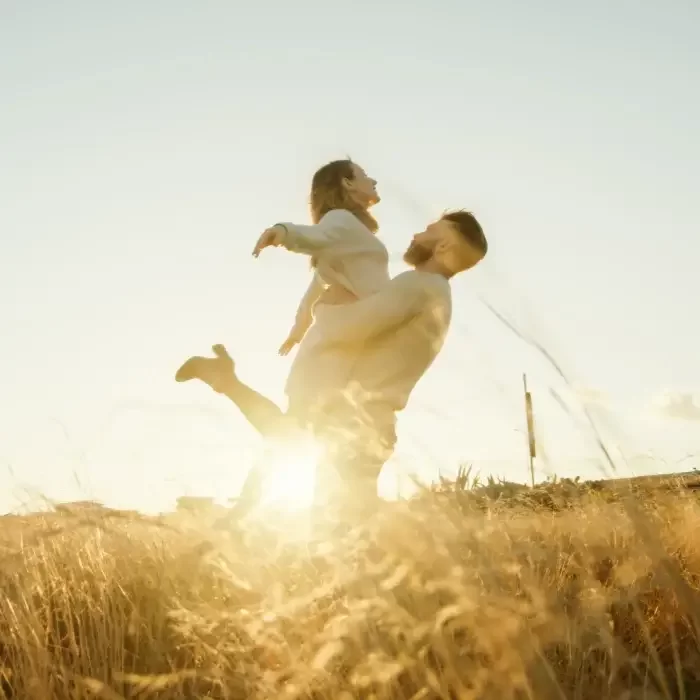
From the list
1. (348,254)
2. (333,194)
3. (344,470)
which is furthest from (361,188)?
(344,470)

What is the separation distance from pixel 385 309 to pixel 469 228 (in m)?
0.63

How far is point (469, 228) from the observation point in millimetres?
4117

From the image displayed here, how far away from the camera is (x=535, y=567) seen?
258 cm

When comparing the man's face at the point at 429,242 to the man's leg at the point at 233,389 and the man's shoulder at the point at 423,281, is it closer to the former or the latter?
the man's shoulder at the point at 423,281

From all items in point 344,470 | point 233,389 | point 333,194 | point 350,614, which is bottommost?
point 350,614

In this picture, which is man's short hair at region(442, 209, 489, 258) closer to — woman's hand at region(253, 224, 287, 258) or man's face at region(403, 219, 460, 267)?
man's face at region(403, 219, 460, 267)

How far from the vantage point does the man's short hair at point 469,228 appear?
4.07m

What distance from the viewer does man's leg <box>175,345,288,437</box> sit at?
13.5 feet

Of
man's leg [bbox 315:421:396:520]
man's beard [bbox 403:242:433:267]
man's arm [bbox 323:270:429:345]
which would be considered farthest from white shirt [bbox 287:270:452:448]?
man's beard [bbox 403:242:433:267]

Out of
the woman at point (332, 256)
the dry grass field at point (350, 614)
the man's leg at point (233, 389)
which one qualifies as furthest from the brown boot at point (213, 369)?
the dry grass field at point (350, 614)

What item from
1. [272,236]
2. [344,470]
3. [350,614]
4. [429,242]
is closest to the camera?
[350,614]

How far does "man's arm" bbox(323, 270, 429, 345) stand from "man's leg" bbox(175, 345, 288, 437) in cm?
50

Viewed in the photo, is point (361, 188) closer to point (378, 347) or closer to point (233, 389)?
point (378, 347)

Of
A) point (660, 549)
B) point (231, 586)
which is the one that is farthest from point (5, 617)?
point (660, 549)
